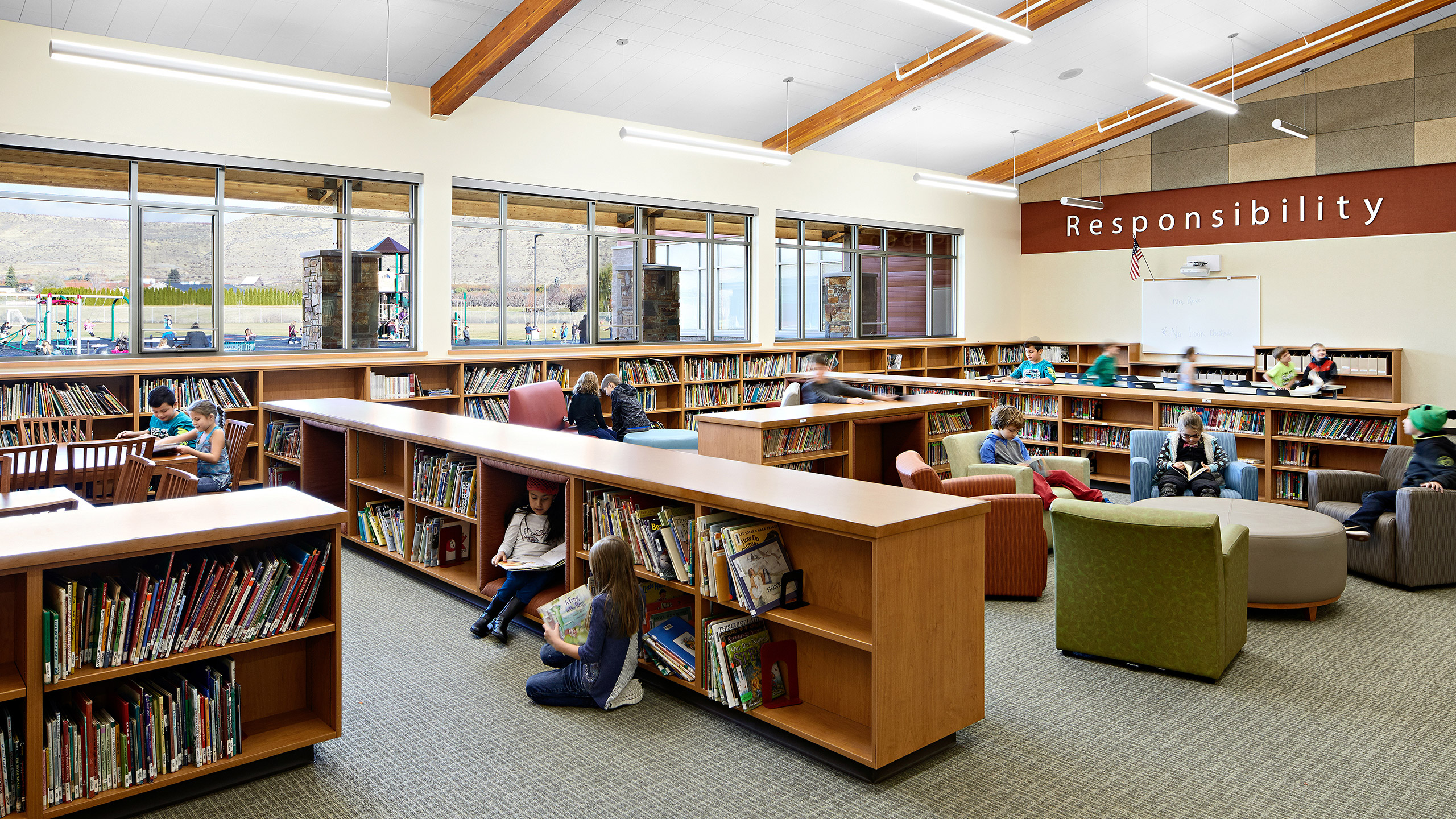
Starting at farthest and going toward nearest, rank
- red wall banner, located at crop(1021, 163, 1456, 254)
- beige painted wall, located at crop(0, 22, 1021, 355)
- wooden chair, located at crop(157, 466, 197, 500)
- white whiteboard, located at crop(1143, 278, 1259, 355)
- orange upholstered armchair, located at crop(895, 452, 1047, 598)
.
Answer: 1. white whiteboard, located at crop(1143, 278, 1259, 355)
2. red wall banner, located at crop(1021, 163, 1456, 254)
3. beige painted wall, located at crop(0, 22, 1021, 355)
4. orange upholstered armchair, located at crop(895, 452, 1047, 598)
5. wooden chair, located at crop(157, 466, 197, 500)

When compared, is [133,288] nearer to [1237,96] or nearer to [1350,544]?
[1350,544]

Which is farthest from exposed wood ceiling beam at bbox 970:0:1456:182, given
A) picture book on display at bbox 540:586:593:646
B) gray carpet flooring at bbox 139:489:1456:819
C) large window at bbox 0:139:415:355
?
picture book on display at bbox 540:586:593:646

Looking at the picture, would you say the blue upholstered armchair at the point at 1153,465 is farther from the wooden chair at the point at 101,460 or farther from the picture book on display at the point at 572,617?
the wooden chair at the point at 101,460

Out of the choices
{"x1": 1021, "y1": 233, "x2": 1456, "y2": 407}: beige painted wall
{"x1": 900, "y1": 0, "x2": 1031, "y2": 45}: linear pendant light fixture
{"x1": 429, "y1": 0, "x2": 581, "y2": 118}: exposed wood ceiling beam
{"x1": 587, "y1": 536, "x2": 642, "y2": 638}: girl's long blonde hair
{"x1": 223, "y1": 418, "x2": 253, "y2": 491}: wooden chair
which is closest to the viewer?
{"x1": 587, "y1": 536, "x2": 642, "y2": 638}: girl's long blonde hair

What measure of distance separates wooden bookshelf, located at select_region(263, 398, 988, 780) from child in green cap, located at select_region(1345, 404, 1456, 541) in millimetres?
3778

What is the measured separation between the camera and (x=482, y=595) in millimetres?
4891

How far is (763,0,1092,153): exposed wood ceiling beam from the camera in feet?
29.8

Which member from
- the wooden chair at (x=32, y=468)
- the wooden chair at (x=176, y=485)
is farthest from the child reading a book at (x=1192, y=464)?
the wooden chair at (x=32, y=468)

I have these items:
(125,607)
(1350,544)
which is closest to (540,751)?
(125,607)

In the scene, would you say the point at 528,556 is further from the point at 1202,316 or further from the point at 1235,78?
the point at 1202,316

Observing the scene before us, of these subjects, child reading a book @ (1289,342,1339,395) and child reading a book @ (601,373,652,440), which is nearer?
child reading a book @ (601,373,652,440)

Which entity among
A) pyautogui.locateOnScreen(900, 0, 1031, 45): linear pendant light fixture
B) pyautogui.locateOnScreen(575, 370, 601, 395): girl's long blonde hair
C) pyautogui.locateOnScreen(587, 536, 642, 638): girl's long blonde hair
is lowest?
pyautogui.locateOnScreen(587, 536, 642, 638): girl's long blonde hair

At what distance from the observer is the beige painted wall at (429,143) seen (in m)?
7.30

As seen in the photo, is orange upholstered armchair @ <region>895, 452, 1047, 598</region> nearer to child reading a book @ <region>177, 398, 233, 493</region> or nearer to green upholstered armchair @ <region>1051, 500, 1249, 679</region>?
green upholstered armchair @ <region>1051, 500, 1249, 679</region>
